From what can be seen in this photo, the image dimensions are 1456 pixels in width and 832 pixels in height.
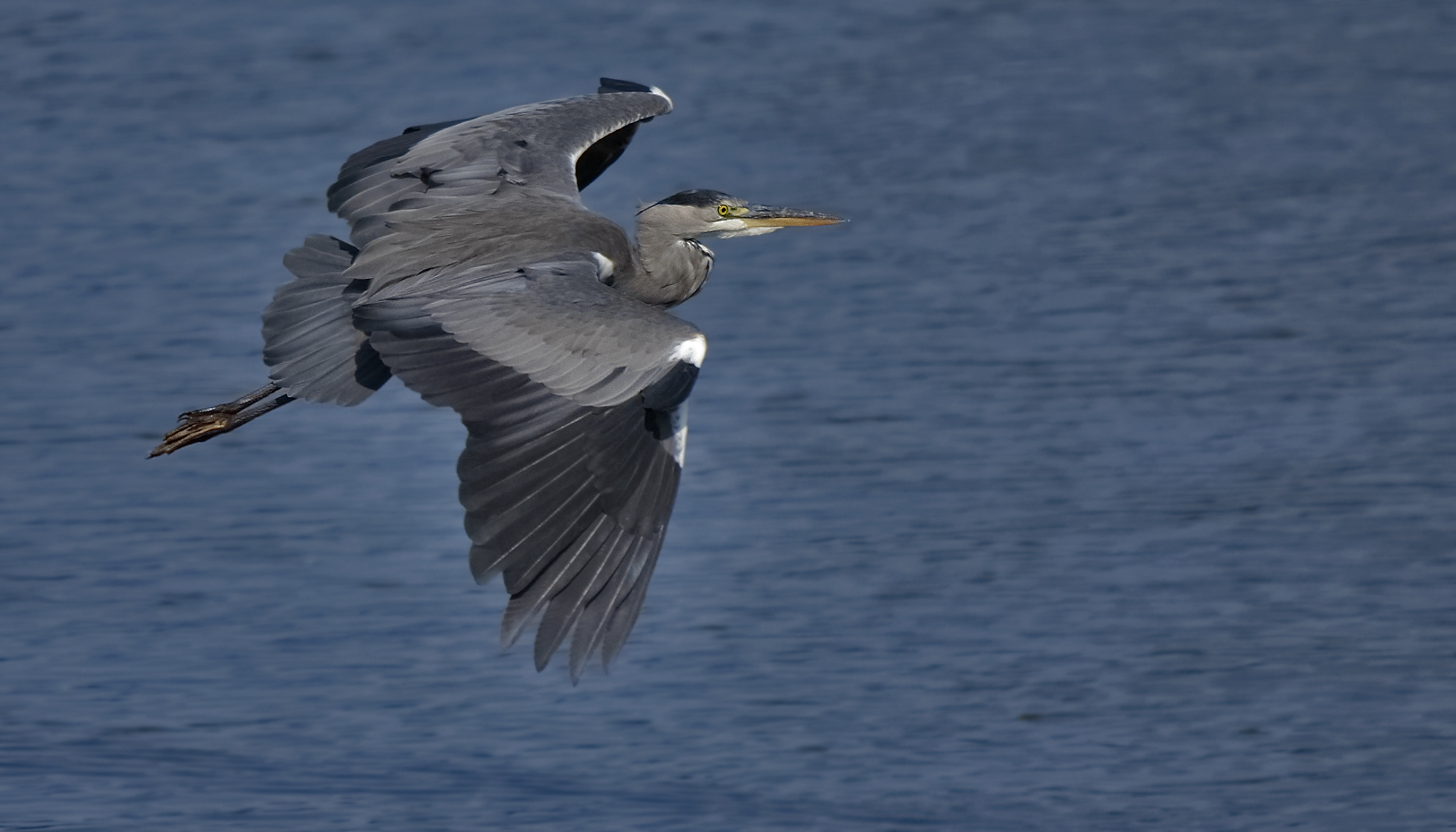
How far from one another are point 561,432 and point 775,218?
7.35ft

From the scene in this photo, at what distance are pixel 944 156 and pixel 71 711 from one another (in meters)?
5.83

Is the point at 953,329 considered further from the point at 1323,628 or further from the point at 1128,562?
the point at 1323,628

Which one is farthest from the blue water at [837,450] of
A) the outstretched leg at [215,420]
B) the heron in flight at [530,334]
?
the heron in flight at [530,334]

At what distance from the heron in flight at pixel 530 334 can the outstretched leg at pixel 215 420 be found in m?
0.01

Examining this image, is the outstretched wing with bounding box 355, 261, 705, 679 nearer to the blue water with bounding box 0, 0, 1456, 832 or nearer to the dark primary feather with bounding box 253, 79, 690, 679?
the dark primary feather with bounding box 253, 79, 690, 679

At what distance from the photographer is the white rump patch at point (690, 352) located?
606 cm

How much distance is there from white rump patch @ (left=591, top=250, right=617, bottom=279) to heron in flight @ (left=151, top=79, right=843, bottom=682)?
0.03 feet

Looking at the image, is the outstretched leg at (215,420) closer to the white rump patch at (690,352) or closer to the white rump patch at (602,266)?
the white rump patch at (602,266)

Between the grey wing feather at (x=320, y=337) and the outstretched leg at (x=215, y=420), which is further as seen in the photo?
the outstretched leg at (x=215, y=420)

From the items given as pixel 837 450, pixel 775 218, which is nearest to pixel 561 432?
pixel 775 218

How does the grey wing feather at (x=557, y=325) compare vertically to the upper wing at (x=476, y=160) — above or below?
below

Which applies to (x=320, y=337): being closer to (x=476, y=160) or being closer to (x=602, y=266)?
(x=602, y=266)

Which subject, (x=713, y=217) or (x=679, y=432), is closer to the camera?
(x=679, y=432)

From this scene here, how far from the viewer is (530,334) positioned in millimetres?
6234
